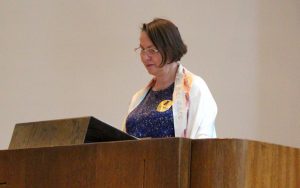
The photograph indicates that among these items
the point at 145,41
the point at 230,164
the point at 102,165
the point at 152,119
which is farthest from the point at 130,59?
the point at 230,164

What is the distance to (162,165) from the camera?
1.28m

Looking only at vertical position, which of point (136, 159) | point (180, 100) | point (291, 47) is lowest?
point (136, 159)

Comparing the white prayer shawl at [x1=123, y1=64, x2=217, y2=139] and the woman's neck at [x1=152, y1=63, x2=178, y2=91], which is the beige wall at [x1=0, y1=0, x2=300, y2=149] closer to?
the woman's neck at [x1=152, y1=63, x2=178, y2=91]

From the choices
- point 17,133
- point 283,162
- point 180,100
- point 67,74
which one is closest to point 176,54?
point 180,100

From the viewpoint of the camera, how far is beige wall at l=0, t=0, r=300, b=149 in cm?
333

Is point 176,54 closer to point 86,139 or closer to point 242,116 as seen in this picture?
point 86,139

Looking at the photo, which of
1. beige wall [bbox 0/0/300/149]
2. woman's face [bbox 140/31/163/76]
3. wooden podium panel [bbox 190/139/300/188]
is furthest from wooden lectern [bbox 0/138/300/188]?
beige wall [bbox 0/0/300/149]

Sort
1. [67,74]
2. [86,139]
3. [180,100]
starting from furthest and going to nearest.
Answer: [67,74], [180,100], [86,139]

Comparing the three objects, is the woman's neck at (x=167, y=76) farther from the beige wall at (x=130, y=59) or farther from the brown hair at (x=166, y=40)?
the beige wall at (x=130, y=59)

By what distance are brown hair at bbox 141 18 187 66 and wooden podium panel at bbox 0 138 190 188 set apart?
0.80 m

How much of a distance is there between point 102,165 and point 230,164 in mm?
276

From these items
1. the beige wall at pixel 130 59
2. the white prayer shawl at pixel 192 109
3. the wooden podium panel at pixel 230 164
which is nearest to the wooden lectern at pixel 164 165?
the wooden podium panel at pixel 230 164

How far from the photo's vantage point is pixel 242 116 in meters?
3.46

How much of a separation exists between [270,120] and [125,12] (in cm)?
97
